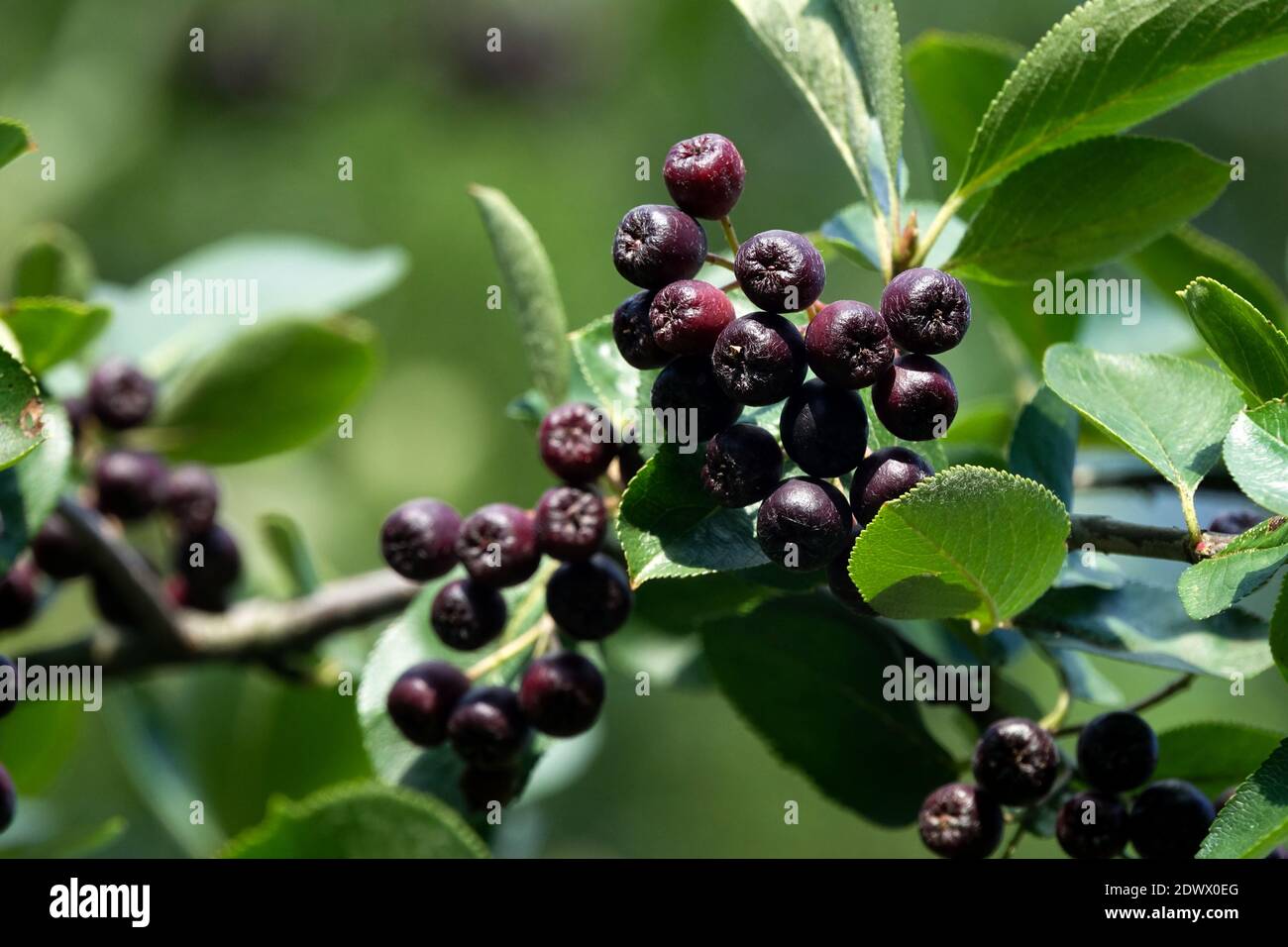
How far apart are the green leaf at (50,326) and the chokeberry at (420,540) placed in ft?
1.66

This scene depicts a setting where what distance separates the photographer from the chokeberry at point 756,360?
1.21 metres

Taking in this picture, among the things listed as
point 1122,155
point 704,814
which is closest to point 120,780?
point 704,814

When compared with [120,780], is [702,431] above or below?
above

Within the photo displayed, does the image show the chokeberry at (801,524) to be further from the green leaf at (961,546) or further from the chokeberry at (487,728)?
the chokeberry at (487,728)

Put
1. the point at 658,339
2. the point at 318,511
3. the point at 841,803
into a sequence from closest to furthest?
the point at 658,339 → the point at 841,803 → the point at 318,511

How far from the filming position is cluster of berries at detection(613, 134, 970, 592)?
3.99 ft

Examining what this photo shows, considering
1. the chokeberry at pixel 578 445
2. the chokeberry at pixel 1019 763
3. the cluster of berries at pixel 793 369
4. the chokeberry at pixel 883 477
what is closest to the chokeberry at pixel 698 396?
the cluster of berries at pixel 793 369

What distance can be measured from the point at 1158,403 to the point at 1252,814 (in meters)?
0.42

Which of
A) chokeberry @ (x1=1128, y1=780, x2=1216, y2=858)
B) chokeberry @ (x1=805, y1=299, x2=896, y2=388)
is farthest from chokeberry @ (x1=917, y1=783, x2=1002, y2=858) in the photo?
chokeberry @ (x1=805, y1=299, x2=896, y2=388)

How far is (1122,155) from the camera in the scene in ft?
4.85

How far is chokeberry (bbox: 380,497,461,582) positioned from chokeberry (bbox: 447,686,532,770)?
161 mm

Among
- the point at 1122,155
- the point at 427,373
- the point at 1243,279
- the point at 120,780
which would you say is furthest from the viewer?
the point at 427,373

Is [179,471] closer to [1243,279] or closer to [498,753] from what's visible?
[498,753]

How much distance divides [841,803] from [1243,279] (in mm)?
953
